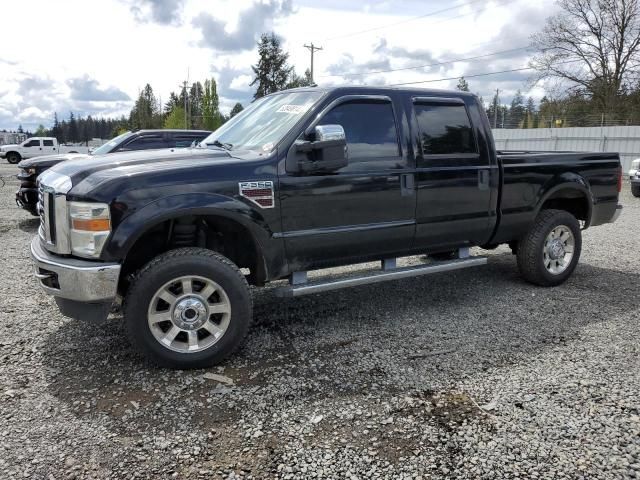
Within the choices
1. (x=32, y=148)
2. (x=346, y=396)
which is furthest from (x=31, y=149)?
(x=346, y=396)

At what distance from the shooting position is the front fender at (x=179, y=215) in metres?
3.44

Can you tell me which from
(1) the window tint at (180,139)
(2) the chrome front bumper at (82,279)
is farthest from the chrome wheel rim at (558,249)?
(1) the window tint at (180,139)

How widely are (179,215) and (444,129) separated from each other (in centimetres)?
269

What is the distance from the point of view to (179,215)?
3.59 meters

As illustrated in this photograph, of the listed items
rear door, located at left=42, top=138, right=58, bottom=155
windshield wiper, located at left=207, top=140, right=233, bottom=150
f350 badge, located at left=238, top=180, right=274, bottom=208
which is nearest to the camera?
f350 badge, located at left=238, top=180, right=274, bottom=208

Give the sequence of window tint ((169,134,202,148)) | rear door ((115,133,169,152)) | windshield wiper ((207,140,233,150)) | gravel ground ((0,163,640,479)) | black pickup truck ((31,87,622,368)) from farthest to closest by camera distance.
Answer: window tint ((169,134,202,148)) < rear door ((115,133,169,152)) < windshield wiper ((207,140,233,150)) < black pickup truck ((31,87,622,368)) < gravel ground ((0,163,640,479))

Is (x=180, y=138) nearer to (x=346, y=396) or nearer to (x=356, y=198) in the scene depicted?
(x=356, y=198)

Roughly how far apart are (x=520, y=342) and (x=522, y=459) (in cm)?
168

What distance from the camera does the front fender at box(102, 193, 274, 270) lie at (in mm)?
3441

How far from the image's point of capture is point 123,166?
370 cm

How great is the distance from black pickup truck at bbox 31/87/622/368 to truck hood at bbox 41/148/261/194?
0.05 ft

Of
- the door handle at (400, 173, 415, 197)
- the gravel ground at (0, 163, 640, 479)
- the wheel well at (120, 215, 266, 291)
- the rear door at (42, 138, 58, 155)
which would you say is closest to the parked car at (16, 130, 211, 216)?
the gravel ground at (0, 163, 640, 479)

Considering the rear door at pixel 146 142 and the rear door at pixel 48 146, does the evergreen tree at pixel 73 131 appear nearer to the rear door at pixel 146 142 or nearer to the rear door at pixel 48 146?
the rear door at pixel 48 146

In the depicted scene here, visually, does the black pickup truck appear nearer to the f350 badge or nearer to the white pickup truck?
the f350 badge
